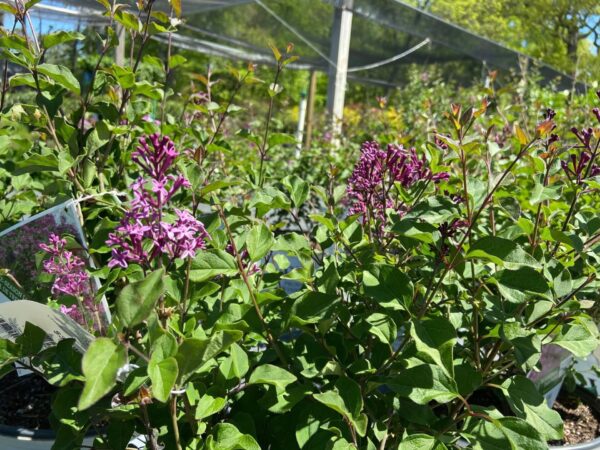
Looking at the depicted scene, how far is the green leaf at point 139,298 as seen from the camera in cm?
68

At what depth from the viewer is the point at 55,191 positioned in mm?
1274

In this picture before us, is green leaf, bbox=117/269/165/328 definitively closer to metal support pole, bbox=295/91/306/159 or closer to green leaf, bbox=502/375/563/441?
green leaf, bbox=502/375/563/441

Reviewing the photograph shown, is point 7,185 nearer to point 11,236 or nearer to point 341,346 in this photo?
point 11,236

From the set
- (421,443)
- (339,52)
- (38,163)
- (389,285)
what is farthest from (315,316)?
(339,52)

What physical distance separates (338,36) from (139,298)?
21.6ft

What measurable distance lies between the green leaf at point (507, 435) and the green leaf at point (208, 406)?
38 cm

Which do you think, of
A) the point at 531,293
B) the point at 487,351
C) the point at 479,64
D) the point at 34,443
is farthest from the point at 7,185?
the point at 479,64

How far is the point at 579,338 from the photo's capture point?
1.02m

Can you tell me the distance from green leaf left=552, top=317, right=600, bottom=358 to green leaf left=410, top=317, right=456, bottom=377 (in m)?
0.24

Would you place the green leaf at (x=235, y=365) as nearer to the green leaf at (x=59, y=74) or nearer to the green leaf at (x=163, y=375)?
the green leaf at (x=163, y=375)

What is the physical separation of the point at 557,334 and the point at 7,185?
152cm

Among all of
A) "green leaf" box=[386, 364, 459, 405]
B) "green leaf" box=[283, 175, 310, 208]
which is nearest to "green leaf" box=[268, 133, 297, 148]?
"green leaf" box=[283, 175, 310, 208]

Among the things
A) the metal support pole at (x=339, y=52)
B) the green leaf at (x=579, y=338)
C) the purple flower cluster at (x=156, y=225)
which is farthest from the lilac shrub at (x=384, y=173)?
the metal support pole at (x=339, y=52)

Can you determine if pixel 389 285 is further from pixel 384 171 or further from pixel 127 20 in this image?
pixel 127 20
